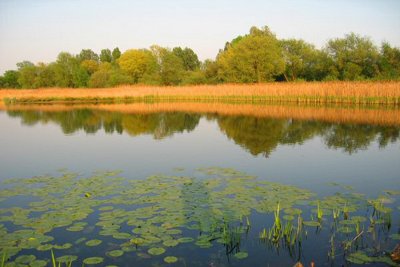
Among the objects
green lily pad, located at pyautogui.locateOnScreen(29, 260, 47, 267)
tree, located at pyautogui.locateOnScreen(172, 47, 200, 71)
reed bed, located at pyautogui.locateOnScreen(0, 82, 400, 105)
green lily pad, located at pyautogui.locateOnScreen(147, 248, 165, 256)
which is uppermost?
tree, located at pyautogui.locateOnScreen(172, 47, 200, 71)

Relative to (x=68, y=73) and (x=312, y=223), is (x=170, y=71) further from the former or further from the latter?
(x=312, y=223)

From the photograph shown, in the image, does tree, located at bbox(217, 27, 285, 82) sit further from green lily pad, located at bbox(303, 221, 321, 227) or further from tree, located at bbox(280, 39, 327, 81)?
green lily pad, located at bbox(303, 221, 321, 227)

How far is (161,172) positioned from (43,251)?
4.86 meters

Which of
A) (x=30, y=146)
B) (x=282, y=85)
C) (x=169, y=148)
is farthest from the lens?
(x=282, y=85)

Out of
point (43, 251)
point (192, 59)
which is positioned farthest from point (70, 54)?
point (43, 251)

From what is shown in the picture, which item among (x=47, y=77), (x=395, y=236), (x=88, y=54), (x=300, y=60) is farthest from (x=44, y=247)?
(x=88, y=54)

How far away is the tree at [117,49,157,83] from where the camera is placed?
72.1m

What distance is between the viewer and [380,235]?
5.70 metres

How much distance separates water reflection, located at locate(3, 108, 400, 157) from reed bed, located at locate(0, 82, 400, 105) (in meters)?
11.5

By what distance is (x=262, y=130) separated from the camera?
58.2 ft

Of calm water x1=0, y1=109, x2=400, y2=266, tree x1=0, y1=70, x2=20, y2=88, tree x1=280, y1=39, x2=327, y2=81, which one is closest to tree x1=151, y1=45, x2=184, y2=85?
tree x1=280, y1=39, x2=327, y2=81

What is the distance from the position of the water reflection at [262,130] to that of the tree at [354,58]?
1163 inches

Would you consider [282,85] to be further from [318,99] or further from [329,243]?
[329,243]

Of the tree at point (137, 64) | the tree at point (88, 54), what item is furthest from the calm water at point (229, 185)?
the tree at point (88, 54)
